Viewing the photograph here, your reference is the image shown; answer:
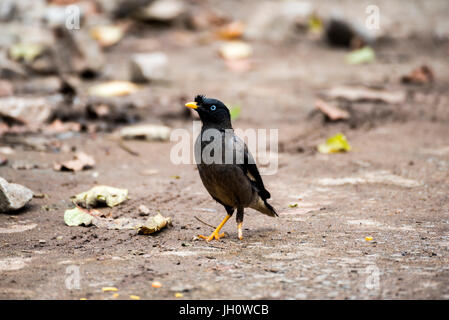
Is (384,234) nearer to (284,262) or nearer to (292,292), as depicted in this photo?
(284,262)

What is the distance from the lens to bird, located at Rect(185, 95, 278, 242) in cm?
465

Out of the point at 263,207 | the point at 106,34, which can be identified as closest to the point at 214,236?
the point at 263,207

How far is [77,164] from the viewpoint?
259 inches

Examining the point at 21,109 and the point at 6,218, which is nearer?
the point at 6,218

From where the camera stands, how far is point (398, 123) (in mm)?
8492

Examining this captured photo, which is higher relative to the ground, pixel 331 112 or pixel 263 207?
pixel 331 112

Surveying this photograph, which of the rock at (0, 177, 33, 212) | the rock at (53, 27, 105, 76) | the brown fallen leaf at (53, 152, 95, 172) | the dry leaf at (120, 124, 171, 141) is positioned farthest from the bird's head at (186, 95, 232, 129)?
the rock at (53, 27, 105, 76)

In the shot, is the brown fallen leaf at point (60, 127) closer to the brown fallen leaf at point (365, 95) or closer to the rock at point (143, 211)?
the rock at point (143, 211)

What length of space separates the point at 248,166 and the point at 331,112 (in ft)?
12.9

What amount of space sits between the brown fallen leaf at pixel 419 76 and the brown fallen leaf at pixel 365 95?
702 millimetres

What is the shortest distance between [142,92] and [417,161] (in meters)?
4.76

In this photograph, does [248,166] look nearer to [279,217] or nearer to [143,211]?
[279,217]

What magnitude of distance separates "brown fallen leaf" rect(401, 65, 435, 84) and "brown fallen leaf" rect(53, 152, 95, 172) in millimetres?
6042

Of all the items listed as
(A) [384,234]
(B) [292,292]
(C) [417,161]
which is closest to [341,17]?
(C) [417,161]
